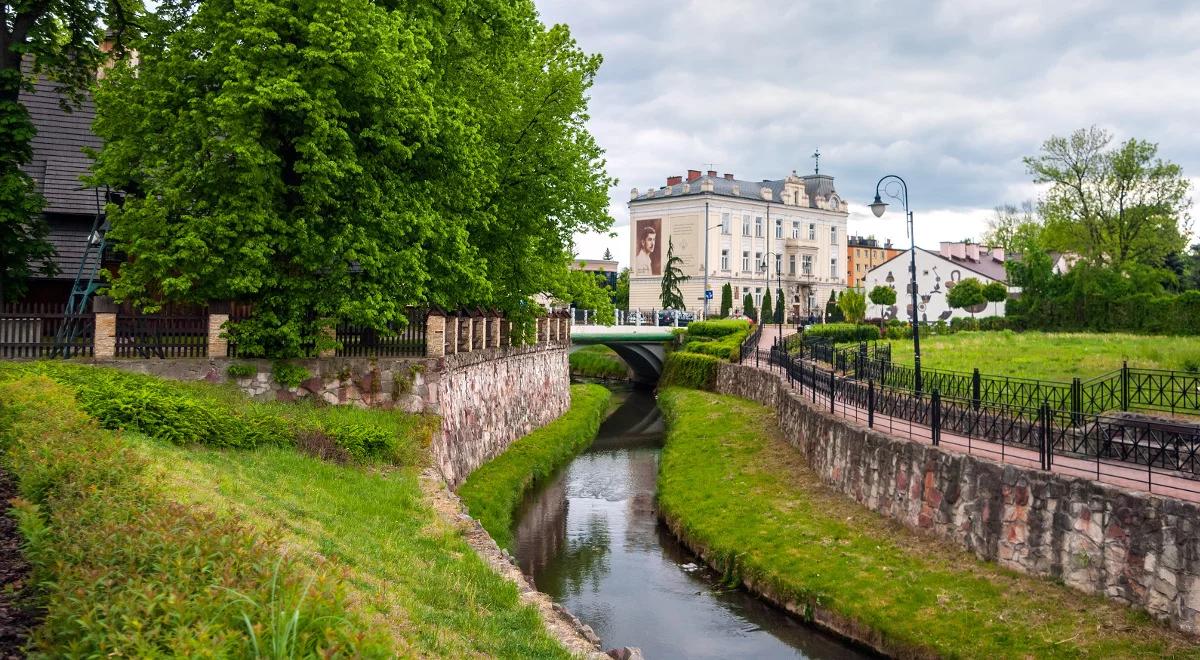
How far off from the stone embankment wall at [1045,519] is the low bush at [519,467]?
28.8 feet

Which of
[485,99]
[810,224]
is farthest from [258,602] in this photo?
[810,224]

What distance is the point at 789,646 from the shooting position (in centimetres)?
1520

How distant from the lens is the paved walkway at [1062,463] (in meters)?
13.4

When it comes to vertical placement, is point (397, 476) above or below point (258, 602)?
below

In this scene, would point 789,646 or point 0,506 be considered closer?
point 0,506

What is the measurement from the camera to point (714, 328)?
200 ft

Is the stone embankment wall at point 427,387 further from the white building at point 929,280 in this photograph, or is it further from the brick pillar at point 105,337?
the white building at point 929,280

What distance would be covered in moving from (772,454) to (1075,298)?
1317 inches

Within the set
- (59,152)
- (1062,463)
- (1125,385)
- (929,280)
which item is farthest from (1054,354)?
(929,280)

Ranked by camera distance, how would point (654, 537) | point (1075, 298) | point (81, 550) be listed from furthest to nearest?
point (1075, 298)
point (654, 537)
point (81, 550)

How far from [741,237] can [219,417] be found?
75.1 metres

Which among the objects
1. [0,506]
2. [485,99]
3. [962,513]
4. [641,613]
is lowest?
[641,613]

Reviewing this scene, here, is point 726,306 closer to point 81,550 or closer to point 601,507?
point 601,507

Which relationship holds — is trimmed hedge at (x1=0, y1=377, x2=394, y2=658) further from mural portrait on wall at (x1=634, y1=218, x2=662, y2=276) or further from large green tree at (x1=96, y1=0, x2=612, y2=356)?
mural portrait on wall at (x1=634, y1=218, x2=662, y2=276)
